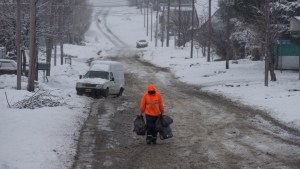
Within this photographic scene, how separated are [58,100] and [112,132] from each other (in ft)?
18.3

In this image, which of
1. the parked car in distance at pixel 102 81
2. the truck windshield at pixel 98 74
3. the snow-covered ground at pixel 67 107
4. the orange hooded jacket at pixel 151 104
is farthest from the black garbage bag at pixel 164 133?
the truck windshield at pixel 98 74

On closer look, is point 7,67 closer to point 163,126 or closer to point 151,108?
point 151,108

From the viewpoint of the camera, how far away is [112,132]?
53.1ft

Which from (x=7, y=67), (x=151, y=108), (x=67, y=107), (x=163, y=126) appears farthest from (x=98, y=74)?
(x=163, y=126)

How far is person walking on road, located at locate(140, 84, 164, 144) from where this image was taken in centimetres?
1401

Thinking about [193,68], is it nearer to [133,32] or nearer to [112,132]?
[112,132]

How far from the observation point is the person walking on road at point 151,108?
46.0 feet

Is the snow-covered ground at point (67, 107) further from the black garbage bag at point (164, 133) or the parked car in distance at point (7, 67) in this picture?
the black garbage bag at point (164, 133)

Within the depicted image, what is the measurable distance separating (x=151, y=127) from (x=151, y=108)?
549 mm

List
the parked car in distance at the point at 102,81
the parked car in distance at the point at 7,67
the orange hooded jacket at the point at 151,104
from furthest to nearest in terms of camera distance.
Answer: the parked car in distance at the point at 7,67, the parked car in distance at the point at 102,81, the orange hooded jacket at the point at 151,104

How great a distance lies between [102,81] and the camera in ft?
87.2

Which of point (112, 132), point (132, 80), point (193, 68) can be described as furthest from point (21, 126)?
point (193, 68)

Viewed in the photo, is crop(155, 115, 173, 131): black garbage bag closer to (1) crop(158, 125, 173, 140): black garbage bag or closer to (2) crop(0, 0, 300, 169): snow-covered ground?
(1) crop(158, 125, 173, 140): black garbage bag

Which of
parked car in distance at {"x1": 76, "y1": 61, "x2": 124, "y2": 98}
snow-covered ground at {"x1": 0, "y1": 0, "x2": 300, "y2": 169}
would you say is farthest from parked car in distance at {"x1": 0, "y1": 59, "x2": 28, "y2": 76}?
parked car in distance at {"x1": 76, "y1": 61, "x2": 124, "y2": 98}
